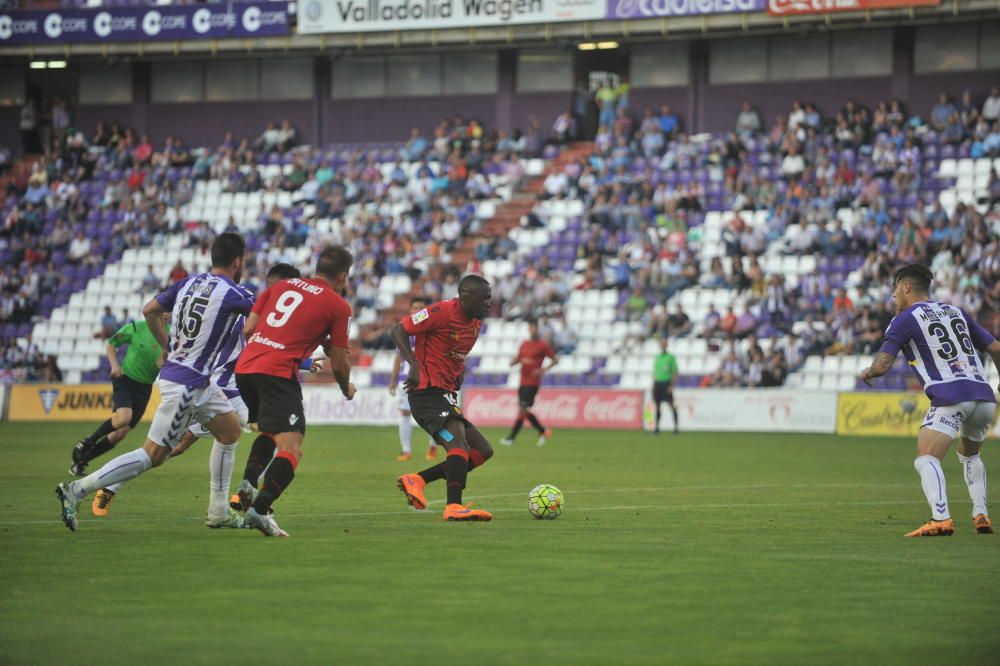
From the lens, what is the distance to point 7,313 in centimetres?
4419

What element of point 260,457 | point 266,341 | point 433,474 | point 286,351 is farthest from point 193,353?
point 433,474

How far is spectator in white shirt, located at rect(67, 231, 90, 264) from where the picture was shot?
45906mm

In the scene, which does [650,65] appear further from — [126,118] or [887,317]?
[126,118]

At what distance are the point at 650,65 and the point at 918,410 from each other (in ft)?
58.6

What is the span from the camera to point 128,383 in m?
18.4

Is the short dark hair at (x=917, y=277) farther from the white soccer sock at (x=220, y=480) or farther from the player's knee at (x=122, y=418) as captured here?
the player's knee at (x=122, y=418)

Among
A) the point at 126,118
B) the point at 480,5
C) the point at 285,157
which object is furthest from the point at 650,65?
the point at 126,118

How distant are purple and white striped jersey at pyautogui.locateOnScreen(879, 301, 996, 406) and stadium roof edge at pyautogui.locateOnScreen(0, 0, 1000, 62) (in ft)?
93.2

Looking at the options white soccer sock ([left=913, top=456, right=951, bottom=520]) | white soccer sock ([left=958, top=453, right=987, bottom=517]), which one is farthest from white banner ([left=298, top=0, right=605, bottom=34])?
white soccer sock ([left=913, top=456, right=951, bottom=520])

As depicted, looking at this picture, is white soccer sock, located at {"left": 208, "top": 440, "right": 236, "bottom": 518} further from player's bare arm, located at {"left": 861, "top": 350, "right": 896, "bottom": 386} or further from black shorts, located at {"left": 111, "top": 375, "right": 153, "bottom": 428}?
black shorts, located at {"left": 111, "top": 375, "right": 153, "bottom": 428}

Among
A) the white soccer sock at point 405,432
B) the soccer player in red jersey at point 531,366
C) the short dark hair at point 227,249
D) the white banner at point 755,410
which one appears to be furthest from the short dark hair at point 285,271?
the white banner at point 755,410

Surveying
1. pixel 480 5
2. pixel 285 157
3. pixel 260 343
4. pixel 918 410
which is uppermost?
pixel 480 5

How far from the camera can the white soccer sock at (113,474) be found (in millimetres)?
11648

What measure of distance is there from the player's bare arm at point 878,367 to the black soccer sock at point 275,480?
14.8 feet
